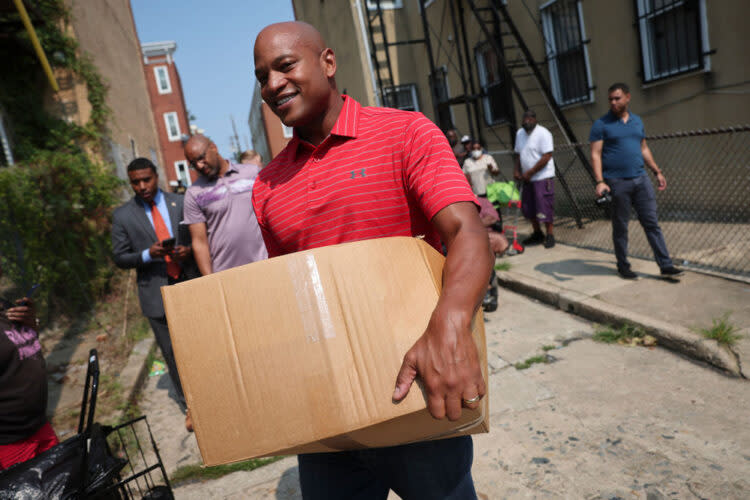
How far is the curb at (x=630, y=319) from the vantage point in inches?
136

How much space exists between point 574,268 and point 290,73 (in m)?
5.49

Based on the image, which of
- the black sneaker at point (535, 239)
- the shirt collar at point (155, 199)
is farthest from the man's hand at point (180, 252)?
the black sneaker at point (535, 239)

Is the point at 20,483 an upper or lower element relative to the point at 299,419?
lower

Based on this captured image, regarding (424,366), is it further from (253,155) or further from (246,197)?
(253,155)

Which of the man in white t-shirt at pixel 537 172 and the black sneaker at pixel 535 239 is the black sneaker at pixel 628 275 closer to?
the man in white t-shirt at pixel 537 172

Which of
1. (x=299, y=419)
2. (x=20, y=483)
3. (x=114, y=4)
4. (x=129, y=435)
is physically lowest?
(x=129, y=435)

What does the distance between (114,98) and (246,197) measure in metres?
9.97

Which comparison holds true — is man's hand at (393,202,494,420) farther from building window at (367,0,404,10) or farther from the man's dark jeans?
building window at (367,0,404,10)

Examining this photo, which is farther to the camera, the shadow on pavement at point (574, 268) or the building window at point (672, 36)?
the building window at point (672, 36)

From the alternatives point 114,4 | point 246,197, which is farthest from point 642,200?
point 114,4

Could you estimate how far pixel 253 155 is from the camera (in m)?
7.80

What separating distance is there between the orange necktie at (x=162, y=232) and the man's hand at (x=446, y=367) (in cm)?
339

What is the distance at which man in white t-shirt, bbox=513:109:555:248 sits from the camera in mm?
7289

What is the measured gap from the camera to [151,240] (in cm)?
411
